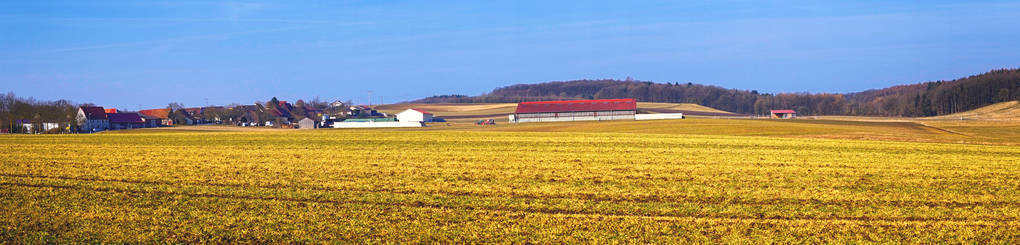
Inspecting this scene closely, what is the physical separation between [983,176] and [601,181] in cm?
1211

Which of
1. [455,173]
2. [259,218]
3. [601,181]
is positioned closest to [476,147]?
[455,173]

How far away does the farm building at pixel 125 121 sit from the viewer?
110688 millimetres

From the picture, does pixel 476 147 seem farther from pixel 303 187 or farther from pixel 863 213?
pixel 863 213

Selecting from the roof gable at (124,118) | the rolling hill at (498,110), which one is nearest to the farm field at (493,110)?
the rolling hill at (498,110)

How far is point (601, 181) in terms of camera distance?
19.9 metres

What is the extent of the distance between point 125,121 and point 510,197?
115 m

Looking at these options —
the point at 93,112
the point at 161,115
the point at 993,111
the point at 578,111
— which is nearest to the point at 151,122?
the point at 93,112

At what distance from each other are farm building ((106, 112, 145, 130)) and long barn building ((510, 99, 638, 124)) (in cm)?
5955

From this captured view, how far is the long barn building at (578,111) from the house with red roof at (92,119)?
2403 inches

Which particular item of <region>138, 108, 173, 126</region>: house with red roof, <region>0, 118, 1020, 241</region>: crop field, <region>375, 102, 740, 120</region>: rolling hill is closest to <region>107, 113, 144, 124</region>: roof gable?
<region>138, 108, 173, 126</region>: house with red roof

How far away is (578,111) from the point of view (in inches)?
4099

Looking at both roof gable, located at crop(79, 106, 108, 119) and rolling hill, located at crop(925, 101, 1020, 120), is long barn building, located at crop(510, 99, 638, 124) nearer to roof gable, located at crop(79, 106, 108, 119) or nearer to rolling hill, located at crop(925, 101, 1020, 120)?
rolling hill, located at crop(925, 101, 1020, 120)

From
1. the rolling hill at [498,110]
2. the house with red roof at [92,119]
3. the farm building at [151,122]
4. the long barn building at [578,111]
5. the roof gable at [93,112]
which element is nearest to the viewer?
the house with red roof at [92,119]

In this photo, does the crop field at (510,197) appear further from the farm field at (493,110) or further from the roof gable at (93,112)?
the farm field at (493,110)
